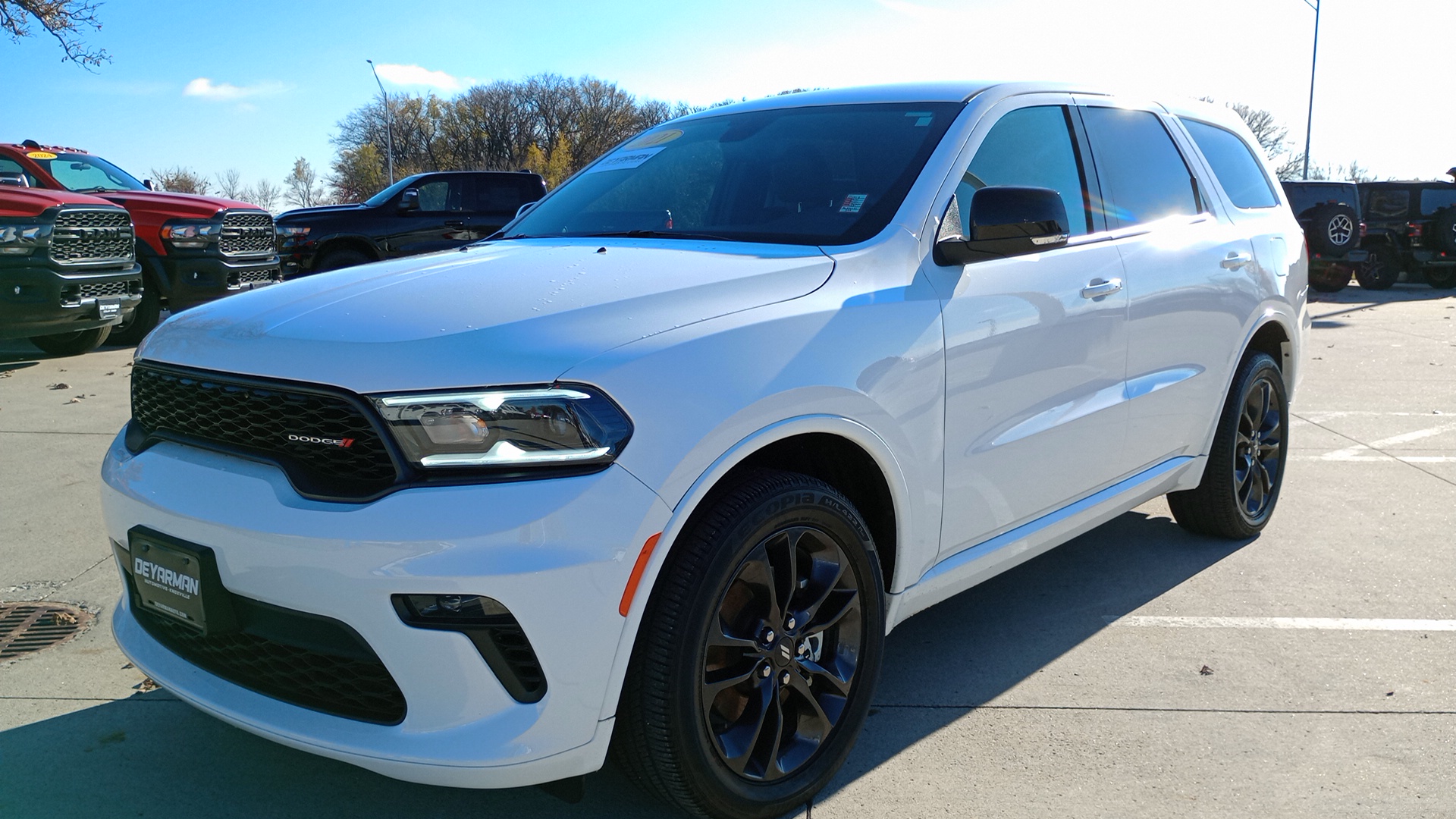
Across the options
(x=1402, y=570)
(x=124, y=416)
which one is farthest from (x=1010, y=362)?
(x=124, y=416)

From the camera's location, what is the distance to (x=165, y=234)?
11.2m

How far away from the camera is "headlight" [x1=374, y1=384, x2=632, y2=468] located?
2051 millimetres

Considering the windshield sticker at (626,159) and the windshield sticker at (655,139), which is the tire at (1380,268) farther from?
the windshield sticker at (626,159)

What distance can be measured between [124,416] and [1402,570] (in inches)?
281

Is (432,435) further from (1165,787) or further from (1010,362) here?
(1165,787)

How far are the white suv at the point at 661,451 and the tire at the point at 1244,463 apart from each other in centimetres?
95

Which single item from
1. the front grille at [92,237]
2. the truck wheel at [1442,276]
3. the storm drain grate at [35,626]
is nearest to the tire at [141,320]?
the front grille at [92,237]

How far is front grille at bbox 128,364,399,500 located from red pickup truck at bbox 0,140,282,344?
30.6ft

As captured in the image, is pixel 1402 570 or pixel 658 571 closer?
pixel 658 571

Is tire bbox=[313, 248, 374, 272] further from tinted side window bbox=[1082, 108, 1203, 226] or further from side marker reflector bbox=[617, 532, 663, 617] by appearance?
side marker reflector bbox=[617, 532, 663, 617]

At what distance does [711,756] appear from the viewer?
7.61 ft

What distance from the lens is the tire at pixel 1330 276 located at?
18656mm

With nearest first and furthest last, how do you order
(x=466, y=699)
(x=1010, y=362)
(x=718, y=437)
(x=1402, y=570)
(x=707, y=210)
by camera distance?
1. (x=466, y=699)
2. (x=718, y=437)
3. (x=1010, y=362)
4. (x=707, y=210)
5. (x=1402, y=570)

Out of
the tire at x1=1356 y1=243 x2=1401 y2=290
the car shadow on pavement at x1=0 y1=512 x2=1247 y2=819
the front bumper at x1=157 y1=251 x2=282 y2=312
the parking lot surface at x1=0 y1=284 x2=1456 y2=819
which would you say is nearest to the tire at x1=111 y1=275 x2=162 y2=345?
the front bumper at x1=157 y1=251 x2=282 y2=312
